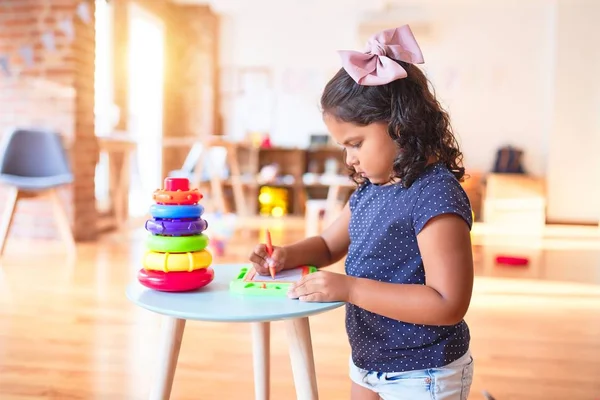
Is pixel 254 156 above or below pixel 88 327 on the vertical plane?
above

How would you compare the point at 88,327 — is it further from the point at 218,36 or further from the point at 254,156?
the point at 218,36

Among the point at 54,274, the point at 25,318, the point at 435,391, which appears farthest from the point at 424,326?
the point at 54,274

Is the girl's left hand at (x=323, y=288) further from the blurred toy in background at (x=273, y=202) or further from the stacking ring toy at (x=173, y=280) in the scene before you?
the blurred toy in background at (x=273, y=202)

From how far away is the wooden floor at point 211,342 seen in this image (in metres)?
1.55

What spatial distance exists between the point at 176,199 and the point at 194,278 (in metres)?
0.12

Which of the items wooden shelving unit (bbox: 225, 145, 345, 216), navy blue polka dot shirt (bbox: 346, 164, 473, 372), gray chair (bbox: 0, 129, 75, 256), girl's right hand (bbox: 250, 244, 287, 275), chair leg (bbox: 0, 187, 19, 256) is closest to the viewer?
navy blue polka dot shirt (bbox: 346, 164, 473, 372)

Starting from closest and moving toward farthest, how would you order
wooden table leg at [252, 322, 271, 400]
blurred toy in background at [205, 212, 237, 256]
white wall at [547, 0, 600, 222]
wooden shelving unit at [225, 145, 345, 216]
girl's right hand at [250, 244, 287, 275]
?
1. girl's right hand at [250, 244, 287, 275]
2. wooden table leg at [252, 322, 271, 400]
3. blurred toy in background at [205, 212, 237, 256]
4. white wall at [547, 0, 600, 222]
5. wooden shelving unit at [225, 145, 345, 216]

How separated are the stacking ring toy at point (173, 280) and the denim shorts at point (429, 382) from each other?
0.31 meters

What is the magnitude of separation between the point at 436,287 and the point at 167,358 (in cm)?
42

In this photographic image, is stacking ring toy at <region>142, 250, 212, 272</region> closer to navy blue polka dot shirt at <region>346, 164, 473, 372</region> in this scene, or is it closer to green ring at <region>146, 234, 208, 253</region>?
green ring at <region>146, 234, 208, 253</region>

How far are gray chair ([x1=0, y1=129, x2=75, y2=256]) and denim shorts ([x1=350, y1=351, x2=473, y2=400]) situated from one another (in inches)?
113

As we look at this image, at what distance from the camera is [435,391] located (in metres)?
0.84

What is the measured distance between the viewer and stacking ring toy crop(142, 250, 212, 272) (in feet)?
2.66

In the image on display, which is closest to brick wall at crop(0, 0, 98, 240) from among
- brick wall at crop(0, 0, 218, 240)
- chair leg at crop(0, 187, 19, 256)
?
brick wall at crop(0, 0, 218, 240)
